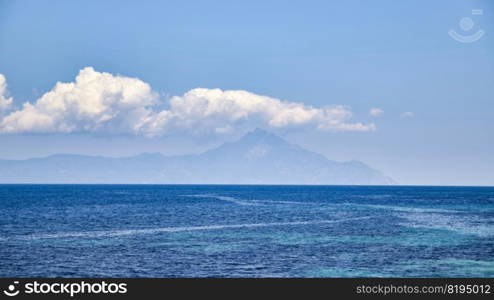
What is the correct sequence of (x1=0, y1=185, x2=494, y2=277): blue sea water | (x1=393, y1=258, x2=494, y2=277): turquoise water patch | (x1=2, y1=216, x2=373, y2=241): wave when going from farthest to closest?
(x1=2, y1=216, x2=373, y2=241): wave
(x1=0, y1=185, x2=494, y2=277): blue sea water
(x1=393, y1=258, x2=494, y2=277): turquoise water patch

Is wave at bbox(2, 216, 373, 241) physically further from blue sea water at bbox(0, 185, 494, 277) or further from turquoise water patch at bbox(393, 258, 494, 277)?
turquoise water patch at bbox(393, 258, 494, 277)

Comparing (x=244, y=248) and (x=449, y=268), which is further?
(x=244, y=248)

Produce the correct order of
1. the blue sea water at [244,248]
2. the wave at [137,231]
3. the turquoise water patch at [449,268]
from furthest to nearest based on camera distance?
1. the wave at [137,231]
2. the blue sea water at [244,248]
3. the turquoise water patch at [449,268]

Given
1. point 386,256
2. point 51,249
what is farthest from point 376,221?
point 51,249

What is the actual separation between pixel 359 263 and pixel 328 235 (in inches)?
783

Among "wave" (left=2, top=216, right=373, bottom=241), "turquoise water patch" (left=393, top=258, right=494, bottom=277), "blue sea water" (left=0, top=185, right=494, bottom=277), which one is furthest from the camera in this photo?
"wave" (left=2, top=216, right=373, bottom=241)

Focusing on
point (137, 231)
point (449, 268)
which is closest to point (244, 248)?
point (449, 268)

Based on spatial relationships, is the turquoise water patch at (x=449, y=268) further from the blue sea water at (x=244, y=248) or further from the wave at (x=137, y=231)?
the wave at (x=137, y=231)

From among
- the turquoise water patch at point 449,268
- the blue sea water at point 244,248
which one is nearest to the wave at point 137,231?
the blue sea water at point 244,248

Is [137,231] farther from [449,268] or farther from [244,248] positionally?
[449,268]

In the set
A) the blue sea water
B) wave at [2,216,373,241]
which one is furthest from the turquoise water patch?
wave at [2,216,373,241]

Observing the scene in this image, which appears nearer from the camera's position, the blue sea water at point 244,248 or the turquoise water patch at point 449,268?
the turquoise water patch at point 449,268

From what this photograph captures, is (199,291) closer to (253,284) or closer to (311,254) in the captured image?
(253,284)

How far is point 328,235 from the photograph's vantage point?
6619 cm
